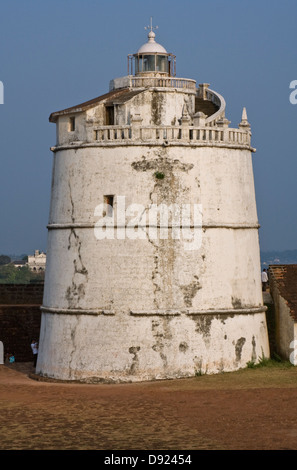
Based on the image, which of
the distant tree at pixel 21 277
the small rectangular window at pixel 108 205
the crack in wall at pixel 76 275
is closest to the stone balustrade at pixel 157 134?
the small rectangular window at pixel 108 205

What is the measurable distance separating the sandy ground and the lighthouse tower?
789mm

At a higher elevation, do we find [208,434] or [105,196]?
[105,196]

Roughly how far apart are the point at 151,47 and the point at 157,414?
37.1 feet

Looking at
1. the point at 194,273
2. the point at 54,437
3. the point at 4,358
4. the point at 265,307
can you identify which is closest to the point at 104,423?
the point at 54,437

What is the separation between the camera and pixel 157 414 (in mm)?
23344

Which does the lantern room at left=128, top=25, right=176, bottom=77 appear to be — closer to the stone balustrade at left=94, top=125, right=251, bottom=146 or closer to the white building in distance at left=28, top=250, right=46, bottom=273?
the stone balustrade at left=94, top=125, right=251, bottom=146

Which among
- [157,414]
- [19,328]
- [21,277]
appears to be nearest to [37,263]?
[21,277]

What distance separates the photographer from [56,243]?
29.0m

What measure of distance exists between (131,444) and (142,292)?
7.34 meters

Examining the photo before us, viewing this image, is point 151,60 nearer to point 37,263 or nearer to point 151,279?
point 151,279

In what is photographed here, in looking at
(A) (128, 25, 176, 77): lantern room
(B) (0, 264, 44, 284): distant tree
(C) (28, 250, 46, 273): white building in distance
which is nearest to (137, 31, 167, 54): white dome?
(A) (128, 25, 176, 77): lantern room

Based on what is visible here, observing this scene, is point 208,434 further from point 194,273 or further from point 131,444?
point 194,273

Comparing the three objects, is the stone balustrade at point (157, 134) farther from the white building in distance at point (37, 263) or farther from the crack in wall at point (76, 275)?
the white building in distance at point (37, 263)

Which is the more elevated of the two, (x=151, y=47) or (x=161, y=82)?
(x=151, y=47)
